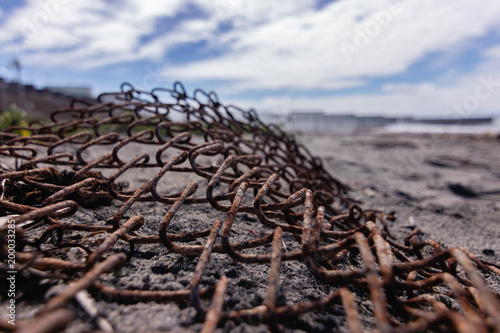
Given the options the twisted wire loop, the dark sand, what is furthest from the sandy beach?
the twisted wire loop

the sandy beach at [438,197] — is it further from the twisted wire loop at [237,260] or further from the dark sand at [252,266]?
the twisted wire loop at [237,260]

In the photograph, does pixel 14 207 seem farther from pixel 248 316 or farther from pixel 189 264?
pixel 248 316

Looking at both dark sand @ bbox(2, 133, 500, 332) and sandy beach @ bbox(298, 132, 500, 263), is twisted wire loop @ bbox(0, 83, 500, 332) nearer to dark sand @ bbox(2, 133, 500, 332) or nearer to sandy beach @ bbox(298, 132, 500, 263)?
dark sand @ bbox(2, 133, 500, 332)

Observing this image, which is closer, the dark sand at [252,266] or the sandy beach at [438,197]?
the dark sand at [252,266]

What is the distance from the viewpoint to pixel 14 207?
92 centimetres

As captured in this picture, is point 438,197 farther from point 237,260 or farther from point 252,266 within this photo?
point 237,260

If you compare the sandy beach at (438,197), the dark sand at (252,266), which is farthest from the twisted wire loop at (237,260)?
the sandy beach at (438,197)

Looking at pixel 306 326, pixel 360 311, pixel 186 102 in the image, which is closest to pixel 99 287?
pixel 306 326

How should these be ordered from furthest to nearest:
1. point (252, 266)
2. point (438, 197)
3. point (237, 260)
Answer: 1. point (438, 197)
2. point (252, 266)
3. point (237, 260)

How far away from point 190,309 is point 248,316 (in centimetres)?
16

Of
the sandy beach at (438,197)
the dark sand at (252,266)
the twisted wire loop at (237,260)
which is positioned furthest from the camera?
the sandy beach at (438,197)

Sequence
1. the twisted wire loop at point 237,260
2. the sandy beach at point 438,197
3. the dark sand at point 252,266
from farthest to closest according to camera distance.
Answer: the sandy beach at point 438,197 < the dark sand at point 252,266 < the twisted wire loop at point 237,260

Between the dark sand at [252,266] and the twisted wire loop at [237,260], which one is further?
the dark sand at [252,266]

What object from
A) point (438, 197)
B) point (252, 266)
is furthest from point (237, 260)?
point (438, 197)
